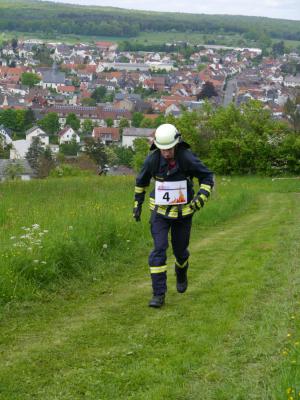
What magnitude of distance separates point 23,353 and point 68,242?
115 inches

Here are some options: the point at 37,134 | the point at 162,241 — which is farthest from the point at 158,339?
the point at 37,134

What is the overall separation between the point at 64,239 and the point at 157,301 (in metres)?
1.92

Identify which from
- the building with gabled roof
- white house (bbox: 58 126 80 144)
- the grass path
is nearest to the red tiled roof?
the building with gabled roof

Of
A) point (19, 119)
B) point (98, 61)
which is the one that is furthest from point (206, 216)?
point (98, 61)

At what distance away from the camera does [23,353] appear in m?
6.01

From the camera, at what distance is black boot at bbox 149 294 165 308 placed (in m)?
7.43

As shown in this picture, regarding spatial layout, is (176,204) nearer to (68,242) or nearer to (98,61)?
(68,242)

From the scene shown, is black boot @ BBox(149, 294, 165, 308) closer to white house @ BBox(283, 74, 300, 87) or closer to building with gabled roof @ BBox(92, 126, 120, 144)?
building with gabled roof @ BBox(92, 126, 120, 144)

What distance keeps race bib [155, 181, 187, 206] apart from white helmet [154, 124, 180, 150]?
1.42 ft

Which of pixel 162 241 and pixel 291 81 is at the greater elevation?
pixel 162 241

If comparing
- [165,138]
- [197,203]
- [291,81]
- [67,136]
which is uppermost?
[165,138]

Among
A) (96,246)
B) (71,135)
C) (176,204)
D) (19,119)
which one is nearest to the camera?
(176,204)

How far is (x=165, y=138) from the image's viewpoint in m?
7.24

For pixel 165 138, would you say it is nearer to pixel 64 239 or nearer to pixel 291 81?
pixel 64 239
